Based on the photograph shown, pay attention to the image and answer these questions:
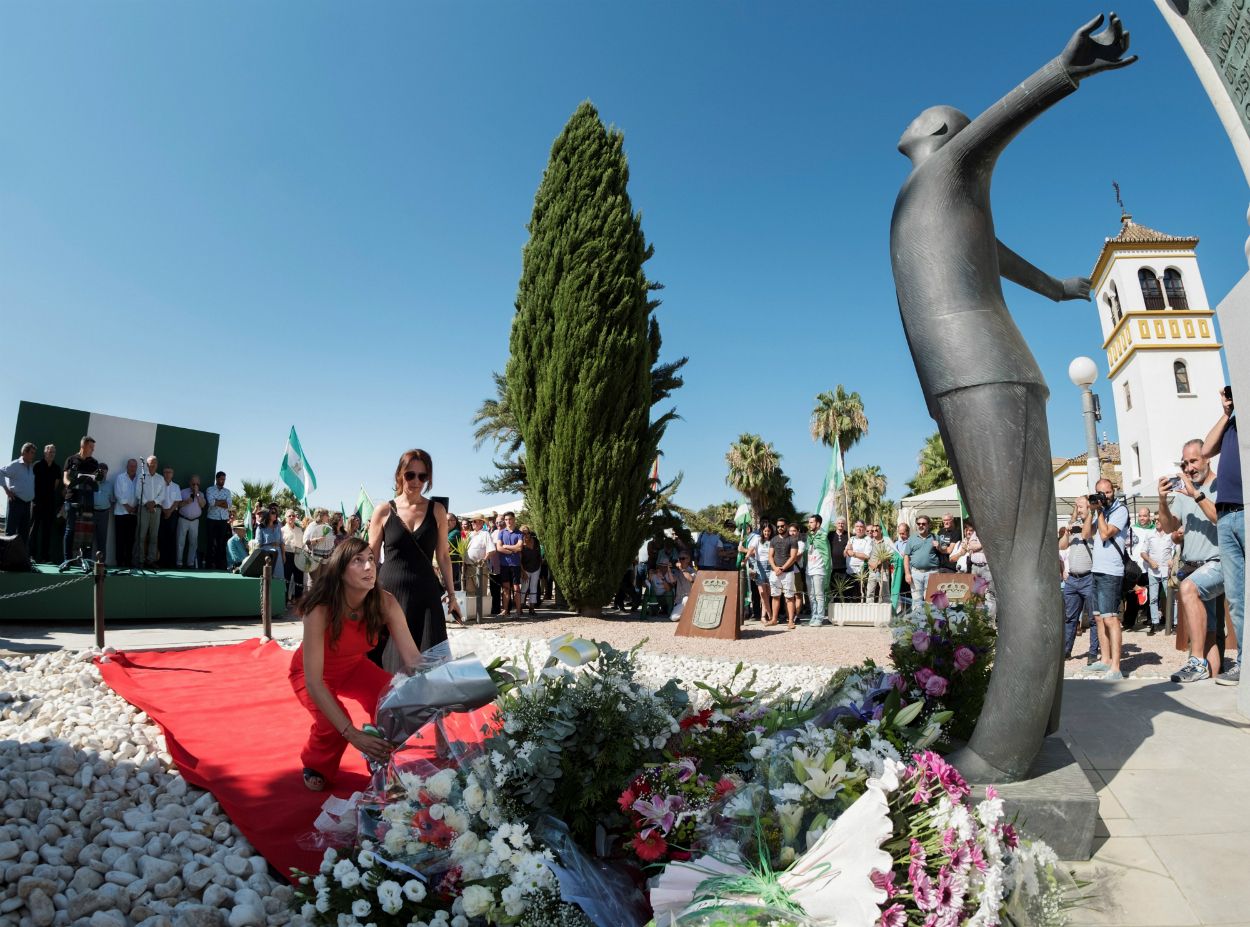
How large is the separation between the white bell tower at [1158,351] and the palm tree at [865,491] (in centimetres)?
1112

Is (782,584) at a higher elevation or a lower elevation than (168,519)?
lower

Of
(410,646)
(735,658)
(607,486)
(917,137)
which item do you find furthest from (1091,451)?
(410,646)

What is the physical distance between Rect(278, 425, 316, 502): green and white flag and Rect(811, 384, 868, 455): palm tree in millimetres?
31497

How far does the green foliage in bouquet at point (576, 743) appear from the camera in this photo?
226 cm

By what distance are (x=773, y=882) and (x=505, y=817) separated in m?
0.84

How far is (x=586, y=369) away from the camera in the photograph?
13.8m

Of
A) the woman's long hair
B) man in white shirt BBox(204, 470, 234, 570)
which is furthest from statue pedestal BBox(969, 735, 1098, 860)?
man in white shirt BBox(204, 470, 234, 570)

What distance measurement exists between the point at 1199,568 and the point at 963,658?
13.0 ft

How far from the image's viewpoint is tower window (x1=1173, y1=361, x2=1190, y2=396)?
3133 centimetres

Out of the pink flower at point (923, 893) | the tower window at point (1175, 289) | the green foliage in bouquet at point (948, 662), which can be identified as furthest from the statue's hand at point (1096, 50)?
the tower window at point (1175, 289)

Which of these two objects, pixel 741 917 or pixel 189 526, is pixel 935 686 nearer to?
pixel 741 917

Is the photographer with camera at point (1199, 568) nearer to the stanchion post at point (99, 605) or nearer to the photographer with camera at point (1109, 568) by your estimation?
the photographer with camera at point (1109, 568)

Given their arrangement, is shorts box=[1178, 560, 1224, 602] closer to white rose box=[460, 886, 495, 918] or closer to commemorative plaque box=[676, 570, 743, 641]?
commemorative plaque box=[676, 570, 743, 641]

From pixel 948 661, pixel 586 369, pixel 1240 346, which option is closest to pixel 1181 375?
pixel 586 369
